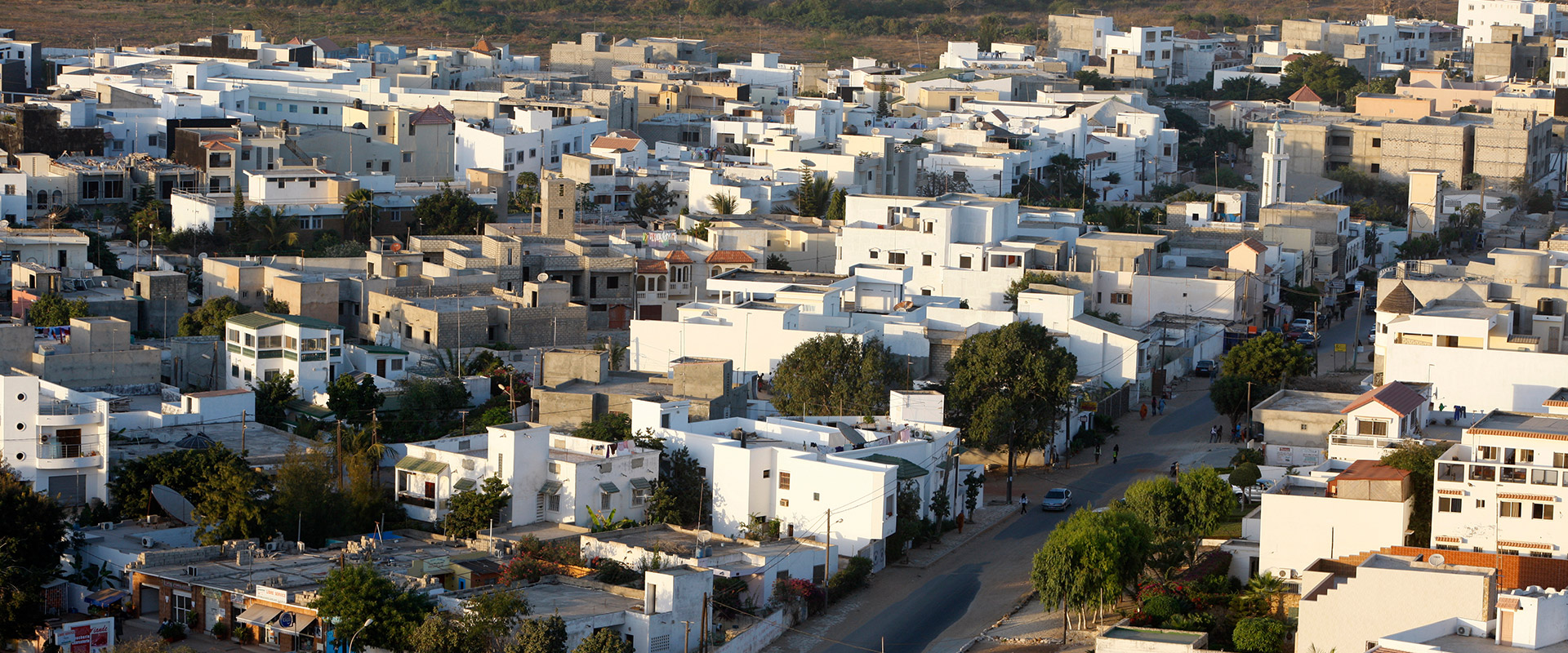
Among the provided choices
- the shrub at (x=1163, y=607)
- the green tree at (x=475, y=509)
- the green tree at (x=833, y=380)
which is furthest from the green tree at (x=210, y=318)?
the shrub at (x=1163, y=607)

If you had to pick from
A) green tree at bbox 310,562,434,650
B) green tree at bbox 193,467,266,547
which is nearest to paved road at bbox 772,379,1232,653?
green tree at bbox 310,562,434,650

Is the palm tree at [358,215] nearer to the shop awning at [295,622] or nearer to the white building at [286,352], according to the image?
the white building at [286,352]

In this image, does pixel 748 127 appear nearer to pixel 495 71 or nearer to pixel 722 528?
pixel 495 71

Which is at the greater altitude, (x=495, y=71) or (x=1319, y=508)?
(x=495, y=71)

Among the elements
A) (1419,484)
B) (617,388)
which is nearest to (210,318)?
(617,388)

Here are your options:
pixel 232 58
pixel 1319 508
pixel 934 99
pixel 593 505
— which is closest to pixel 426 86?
pixel 232 58
